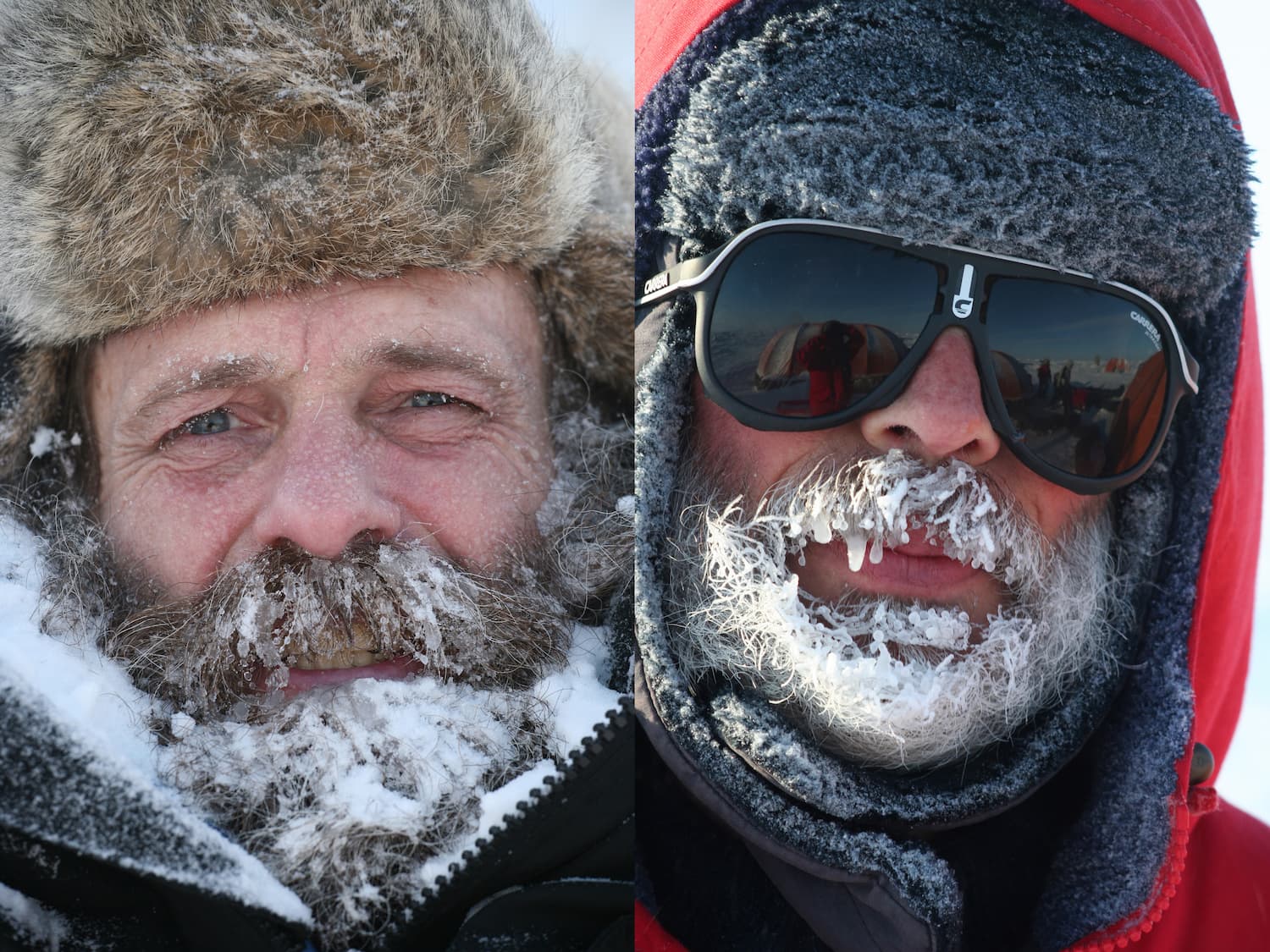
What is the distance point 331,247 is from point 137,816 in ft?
2.38

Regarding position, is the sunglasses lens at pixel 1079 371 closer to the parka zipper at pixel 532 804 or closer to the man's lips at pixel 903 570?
the man's lips at pixel 903 570

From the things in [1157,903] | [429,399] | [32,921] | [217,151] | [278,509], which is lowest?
[1157,903]

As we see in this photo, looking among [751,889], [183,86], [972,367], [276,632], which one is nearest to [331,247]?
[183,86]

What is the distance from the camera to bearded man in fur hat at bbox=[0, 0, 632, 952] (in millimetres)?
1063

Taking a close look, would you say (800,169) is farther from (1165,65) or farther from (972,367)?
(1165,65)

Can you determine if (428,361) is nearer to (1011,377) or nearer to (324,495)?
(324,495)

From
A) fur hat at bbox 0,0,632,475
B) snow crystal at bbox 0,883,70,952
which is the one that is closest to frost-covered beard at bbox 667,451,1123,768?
fur hat at bbox 0,0,632,475

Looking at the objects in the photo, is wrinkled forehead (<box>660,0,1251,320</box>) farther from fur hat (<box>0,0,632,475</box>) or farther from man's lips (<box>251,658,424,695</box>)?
man's lips (<box>251,658,424,695</box>)

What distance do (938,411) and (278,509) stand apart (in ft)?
3.16

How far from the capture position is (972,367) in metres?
1.41

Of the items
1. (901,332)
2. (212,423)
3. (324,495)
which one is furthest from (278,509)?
(901,332)

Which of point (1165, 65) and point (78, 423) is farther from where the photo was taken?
point (1165, 65)

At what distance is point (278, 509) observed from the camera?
3.84 feet

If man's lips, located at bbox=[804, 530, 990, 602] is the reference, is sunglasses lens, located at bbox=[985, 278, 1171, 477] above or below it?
above
